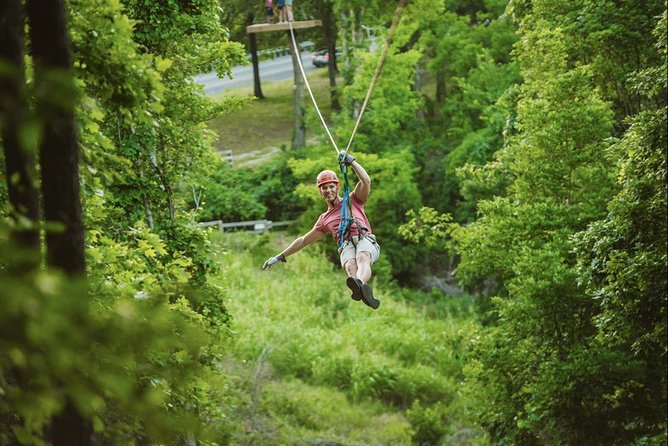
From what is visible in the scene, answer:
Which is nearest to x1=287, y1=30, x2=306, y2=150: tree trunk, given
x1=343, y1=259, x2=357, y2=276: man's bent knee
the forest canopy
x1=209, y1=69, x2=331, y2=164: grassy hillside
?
the forest canopy

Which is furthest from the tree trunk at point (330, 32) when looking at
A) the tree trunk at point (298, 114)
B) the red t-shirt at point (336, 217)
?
the red t-shirt at point (336, 217)

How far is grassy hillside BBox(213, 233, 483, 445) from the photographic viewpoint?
24547 millimetres

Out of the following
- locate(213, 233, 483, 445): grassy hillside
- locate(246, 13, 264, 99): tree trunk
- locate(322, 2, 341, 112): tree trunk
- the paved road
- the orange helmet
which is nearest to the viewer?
the orange helmet

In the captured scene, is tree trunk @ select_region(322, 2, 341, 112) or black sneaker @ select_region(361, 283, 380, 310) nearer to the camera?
black sneaker @ select_region(361, 283, 380, 310)

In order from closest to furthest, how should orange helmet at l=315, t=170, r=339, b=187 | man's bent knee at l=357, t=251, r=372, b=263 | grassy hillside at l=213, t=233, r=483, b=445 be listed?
1. man's bent knee at l=357, t=251, r=372, b=263
2. orange helmet at l=315, t=170, r=339, b=187
3. grassy hillside at l=213, t=233, r=483, b=445

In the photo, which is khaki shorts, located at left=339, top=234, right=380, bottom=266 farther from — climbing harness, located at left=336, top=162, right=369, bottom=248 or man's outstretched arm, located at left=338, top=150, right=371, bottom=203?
man's outstretched arm, located at left=338, top=150, right=371, bottom=203

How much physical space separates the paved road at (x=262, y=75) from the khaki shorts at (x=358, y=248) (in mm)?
37101

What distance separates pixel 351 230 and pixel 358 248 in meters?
0.25

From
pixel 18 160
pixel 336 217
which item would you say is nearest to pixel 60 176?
pixel 18 160

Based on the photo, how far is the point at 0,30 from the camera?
5164 millimetres

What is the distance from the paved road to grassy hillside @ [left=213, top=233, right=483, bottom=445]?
58.7 ft

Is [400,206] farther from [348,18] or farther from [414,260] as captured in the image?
[348,18]

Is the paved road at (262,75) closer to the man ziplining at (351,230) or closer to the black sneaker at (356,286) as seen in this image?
the man ziplining at (351,230)

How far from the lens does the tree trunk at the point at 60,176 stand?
18.8 ft
